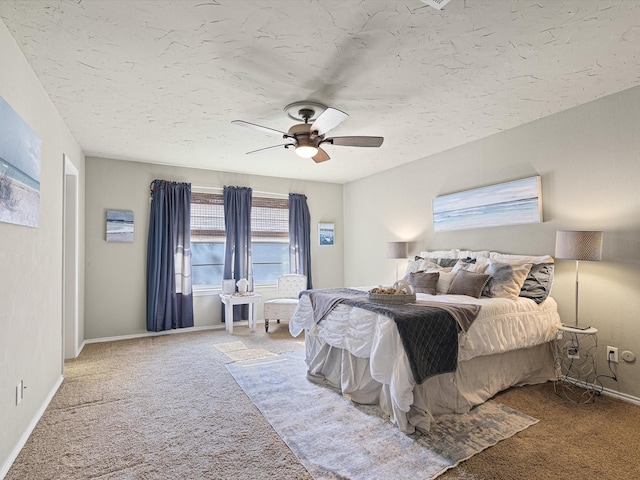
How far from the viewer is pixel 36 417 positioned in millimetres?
2568

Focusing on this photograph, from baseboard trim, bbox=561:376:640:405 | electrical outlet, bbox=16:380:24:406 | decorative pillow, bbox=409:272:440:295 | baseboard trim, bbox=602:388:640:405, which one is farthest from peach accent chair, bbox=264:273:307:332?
baseboard trim, bbox=602:388:640:405

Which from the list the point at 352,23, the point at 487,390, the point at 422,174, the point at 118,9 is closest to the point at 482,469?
the point at 487,390

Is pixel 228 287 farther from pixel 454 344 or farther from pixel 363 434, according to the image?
pixel 454 344

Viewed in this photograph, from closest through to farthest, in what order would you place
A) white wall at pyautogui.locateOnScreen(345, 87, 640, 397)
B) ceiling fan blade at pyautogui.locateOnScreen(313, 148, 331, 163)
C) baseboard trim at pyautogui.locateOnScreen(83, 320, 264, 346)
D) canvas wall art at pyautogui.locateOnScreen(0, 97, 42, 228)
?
canvas wall art at pyautogui.locateOnScreen(0, 97, 42, 228)
white wall at pyautogui.locateOnScreen(345, 87, 640, 397)
ceiling fan blade at pyautogui.locateOnScreen(313, 148, 331, 163)
baseboard trim at pyautogui.locateOnScreen(83, 320, 264, 346)

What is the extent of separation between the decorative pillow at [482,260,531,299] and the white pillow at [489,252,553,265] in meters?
0.09

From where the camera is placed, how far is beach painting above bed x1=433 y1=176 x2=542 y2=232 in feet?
11.9

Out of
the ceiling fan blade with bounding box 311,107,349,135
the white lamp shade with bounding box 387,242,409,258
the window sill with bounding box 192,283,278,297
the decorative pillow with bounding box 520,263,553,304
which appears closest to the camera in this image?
the ceiling fan blade with bounding box 311,107,349,135

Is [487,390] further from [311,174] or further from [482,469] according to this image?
[311,174]

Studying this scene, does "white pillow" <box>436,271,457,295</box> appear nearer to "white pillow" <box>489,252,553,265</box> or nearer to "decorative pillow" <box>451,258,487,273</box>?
"decorative pillow" <box>451,258,487,273</box>

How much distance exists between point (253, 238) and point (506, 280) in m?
4.03

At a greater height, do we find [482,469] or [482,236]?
[482,236]

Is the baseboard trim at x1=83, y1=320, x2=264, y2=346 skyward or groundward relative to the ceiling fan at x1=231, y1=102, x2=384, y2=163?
groundward

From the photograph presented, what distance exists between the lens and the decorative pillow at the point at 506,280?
328 cm

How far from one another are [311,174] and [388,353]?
4.11 metres
